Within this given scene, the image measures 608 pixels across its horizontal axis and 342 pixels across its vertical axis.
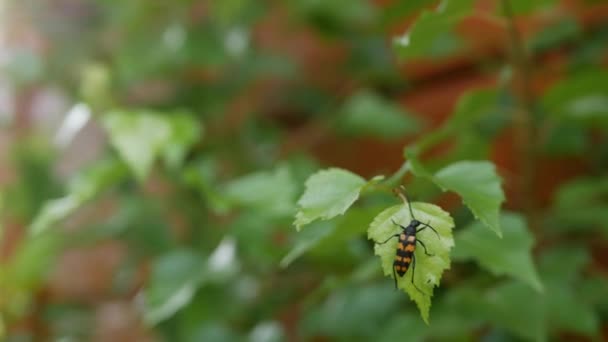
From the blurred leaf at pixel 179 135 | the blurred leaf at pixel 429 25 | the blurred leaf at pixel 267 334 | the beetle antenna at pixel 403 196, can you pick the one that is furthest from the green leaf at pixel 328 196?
the blurred leaf at pixel 267 334

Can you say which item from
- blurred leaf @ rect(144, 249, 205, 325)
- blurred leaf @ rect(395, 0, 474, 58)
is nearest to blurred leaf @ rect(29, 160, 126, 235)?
blurred leaf @ rect(144, 249, 205, 325)

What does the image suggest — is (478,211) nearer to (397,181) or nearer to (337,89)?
(397,181)

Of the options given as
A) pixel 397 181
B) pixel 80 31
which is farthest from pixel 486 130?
pixel 80 31

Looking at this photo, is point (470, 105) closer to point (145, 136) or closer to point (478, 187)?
point (478, 187)

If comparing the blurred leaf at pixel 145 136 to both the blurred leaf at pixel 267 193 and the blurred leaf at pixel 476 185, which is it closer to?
the blurred leaf at pixel 267 193

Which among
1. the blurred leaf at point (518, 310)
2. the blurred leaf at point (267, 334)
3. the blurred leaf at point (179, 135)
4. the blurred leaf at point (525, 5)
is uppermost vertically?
the blurred leaf at point (179, 135)

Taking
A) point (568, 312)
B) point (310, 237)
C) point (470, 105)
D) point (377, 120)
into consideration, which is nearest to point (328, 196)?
point (310, 237)

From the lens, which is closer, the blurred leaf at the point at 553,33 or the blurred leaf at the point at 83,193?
the blurred leaf at the point at 83,193

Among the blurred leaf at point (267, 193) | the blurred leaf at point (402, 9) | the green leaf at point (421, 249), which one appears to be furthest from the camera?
the blurred leaf at point (402, 9)
